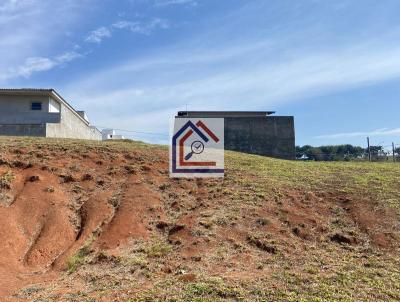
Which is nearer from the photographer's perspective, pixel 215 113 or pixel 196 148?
pixel 196 148

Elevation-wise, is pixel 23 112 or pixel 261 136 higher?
pixel 23 112

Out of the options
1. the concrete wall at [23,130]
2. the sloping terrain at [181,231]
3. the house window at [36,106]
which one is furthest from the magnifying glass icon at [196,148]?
the house window at [36,106]

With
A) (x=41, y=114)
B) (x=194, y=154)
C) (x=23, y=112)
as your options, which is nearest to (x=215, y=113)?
(x=41, y=114)

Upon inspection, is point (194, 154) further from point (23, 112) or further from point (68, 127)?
point (23, 112)

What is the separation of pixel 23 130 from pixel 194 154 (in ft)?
35.4

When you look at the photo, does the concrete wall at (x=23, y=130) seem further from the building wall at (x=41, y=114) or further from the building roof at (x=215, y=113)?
the building roof at (x=215, y=113)

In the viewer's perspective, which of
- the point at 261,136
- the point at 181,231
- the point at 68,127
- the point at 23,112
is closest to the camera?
the point at 181,231

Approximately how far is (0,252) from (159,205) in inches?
128

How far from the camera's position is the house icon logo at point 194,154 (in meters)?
11.6

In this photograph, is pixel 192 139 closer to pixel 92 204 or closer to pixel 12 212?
pixel 92 204

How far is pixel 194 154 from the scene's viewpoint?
43.5ft

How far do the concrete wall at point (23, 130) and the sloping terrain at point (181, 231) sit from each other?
8216 mm

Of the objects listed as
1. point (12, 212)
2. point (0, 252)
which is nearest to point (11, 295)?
point (0, 252)

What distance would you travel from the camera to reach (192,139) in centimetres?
1472
